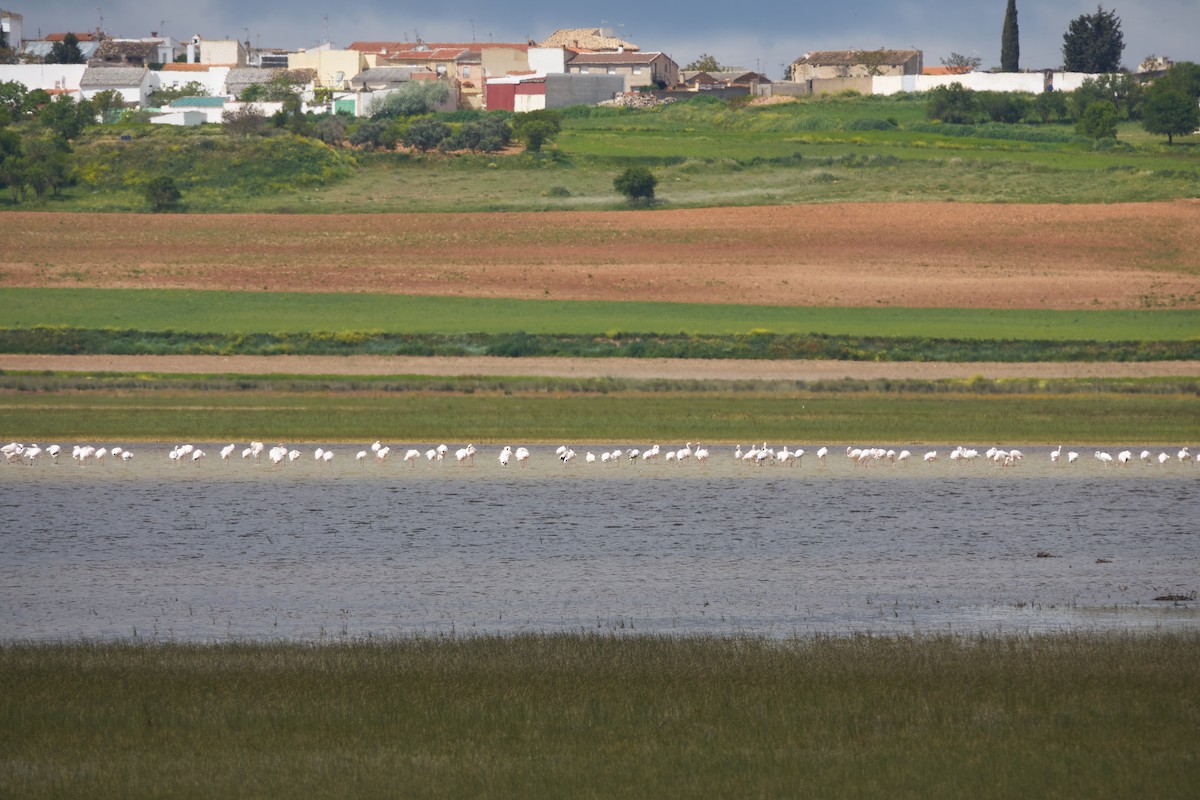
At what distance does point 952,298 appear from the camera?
69250 mm

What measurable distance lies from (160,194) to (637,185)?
1132 inches

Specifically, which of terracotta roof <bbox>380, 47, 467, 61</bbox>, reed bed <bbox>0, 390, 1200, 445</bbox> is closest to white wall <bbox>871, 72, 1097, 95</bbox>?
terracotta roof <bbox>380, 47, 467, 61</bbox>

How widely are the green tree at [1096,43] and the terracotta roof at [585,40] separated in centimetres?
4944

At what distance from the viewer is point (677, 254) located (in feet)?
261

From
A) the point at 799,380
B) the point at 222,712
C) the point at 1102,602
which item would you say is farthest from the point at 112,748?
the point at 799,380

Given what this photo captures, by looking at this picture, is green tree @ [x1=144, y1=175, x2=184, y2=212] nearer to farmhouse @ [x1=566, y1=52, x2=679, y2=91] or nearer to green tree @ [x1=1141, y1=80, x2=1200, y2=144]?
farmhouse @ [x1=566, y1=52, x2=679, y2=91]

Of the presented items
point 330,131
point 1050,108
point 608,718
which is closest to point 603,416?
point 608,718

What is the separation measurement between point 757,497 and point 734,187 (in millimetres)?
72322

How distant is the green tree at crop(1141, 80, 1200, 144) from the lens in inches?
4577

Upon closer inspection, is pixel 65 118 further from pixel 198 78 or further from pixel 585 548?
pixel 585 548

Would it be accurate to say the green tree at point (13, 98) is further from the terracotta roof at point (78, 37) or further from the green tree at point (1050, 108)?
the green tree at point (1050, 108)

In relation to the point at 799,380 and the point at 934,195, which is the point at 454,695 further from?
the point at 934,195

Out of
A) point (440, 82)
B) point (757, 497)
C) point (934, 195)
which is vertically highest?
point (440, 82)

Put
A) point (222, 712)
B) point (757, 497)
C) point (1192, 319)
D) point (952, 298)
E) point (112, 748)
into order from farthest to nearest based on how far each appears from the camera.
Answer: point (952, 298), point (1192, 319), point (757, 497), point (222, 712), point (112, 748)
